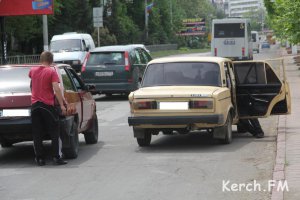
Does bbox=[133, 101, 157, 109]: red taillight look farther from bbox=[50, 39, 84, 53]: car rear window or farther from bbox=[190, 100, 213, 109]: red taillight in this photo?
bbox=[50, 39, 84, 53]: car rear window

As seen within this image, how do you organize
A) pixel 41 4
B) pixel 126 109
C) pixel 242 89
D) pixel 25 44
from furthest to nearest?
pixel 25 44, pixel 41 4, pixel 126 109, pixel 242 89

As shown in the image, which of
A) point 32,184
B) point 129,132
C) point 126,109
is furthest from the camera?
point 126,109

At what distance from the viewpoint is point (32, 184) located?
877 cm

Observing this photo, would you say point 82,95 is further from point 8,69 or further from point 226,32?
point 226,32

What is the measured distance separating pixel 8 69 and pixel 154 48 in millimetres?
87252

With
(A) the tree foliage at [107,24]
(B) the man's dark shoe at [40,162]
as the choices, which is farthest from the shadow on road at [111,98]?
(A) the tree foliage at [107,24]

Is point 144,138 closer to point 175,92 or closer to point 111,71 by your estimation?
point 175,92

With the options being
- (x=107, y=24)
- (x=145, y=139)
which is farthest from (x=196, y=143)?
(x=107, y=24)

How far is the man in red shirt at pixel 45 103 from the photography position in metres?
10.0

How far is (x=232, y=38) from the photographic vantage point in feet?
147

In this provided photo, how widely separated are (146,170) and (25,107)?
2127 millimetres

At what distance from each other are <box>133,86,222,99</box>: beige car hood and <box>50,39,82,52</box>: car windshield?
2714cm

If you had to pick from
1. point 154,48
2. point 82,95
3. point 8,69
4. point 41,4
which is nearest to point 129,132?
point 82,95

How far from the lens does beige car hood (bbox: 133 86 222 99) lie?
36.7 feet
